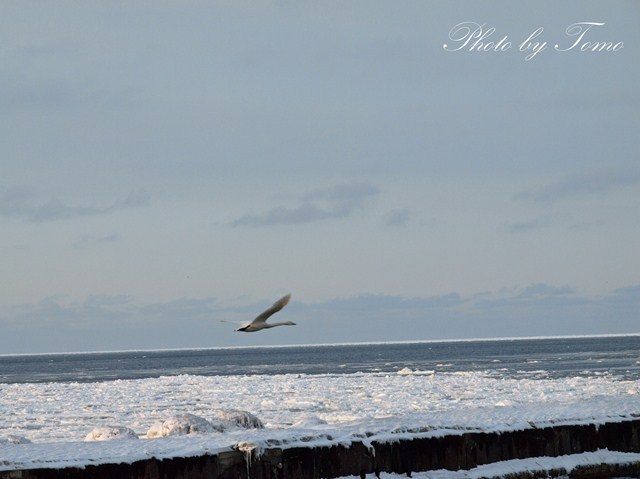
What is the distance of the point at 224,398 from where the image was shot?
115ft

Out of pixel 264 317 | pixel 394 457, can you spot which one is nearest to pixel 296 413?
pixel 264 317

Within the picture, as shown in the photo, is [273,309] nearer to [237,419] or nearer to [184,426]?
[184,426]

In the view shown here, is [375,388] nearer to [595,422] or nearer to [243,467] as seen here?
[595,422]

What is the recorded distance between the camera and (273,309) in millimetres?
12812

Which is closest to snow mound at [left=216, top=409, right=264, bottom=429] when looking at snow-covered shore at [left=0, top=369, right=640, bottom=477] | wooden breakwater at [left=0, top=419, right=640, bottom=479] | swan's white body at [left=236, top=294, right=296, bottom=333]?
snow-covered shore at [left=0, top=369, right=640, bottom=477]

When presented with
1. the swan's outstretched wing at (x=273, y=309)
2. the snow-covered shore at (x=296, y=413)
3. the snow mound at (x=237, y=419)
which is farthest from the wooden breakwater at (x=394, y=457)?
the snow mound at (x=237, y=419)

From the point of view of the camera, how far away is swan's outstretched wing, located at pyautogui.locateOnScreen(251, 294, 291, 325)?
41.7ft

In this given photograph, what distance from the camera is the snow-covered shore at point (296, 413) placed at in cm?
988

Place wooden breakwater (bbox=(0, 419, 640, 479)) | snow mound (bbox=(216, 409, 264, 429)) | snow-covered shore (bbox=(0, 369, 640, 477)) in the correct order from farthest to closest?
snow mound (bbox=(216, 409, 264, 429)) < snow-covered shore (bbox=(0, 369, 640, 477)) < wooden breakwater (bbox=(0, 419, 640, 479))

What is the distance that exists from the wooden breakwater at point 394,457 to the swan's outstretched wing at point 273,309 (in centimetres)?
267

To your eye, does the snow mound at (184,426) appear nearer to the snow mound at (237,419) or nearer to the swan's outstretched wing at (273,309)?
the snow mound at (237,419)

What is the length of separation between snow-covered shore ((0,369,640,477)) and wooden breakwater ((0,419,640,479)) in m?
0.09

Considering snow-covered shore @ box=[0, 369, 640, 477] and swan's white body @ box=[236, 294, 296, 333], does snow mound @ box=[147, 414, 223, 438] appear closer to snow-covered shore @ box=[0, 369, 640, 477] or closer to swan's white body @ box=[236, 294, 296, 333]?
snow-covered shore @ box=[0, 369, 640, 477]

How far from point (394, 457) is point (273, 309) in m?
2.85
